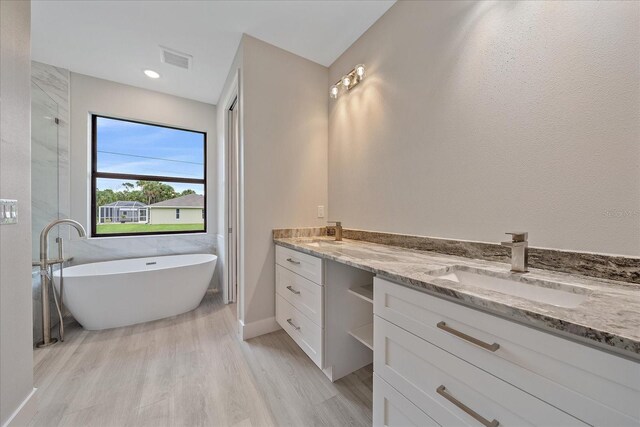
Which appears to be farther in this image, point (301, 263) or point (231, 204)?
point (231, 204)

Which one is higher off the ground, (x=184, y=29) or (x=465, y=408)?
(x=184, y=29)

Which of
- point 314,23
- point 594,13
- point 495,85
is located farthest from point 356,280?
point 314,23

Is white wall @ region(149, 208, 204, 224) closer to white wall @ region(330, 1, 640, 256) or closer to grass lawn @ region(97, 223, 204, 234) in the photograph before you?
grass lawn @ region(97, 223, 204, 234)

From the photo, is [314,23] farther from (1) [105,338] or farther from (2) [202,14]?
(1) [105,338]

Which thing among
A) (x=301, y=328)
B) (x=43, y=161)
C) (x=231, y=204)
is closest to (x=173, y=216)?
(x=231, y=204)

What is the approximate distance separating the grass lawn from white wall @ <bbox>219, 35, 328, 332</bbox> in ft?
5.74

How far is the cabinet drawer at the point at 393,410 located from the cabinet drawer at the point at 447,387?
1.0 inches

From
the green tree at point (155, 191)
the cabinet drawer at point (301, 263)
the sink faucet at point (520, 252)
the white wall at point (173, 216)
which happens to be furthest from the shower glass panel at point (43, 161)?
the sink faucet at point (520, 252)

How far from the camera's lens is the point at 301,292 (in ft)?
5.37

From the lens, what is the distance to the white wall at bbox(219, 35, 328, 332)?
6.51 ft

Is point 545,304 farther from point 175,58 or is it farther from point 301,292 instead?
point 175,58

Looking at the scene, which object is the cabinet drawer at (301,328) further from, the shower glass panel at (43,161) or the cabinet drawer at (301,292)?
the shower glass panel at (43,161)

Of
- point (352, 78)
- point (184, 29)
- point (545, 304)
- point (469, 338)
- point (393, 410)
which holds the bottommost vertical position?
point (393, 410)

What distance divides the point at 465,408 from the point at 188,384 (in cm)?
155
